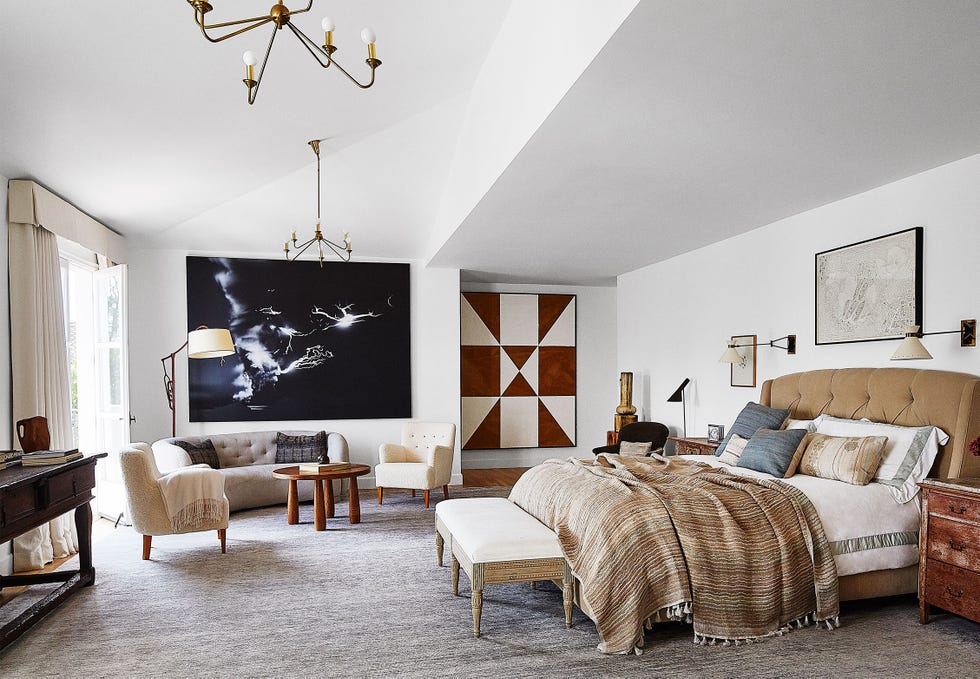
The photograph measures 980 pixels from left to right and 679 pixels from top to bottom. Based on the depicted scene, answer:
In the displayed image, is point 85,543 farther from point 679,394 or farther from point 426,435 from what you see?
point 679,394

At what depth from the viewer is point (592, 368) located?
9172 millimetres

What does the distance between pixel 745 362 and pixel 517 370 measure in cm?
360

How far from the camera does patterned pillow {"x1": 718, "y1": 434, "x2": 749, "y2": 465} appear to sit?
4.75 meters

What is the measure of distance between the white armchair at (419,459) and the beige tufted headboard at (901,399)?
3.06 m

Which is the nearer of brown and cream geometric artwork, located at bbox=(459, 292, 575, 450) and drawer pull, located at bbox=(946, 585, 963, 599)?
drawer pull, located at bbox=(946, 585, 963, 599)

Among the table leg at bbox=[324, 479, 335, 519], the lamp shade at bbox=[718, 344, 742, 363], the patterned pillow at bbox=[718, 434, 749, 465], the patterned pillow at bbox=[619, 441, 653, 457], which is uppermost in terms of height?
the lamp shade at bbox=[718, 344, 742, 363]

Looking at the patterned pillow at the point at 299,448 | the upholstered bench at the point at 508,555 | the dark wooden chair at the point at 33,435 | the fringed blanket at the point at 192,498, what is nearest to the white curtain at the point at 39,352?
the dark wooden chair at the point at 33,435

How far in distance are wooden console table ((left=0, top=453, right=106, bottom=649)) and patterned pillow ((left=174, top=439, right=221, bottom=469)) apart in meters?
2.12

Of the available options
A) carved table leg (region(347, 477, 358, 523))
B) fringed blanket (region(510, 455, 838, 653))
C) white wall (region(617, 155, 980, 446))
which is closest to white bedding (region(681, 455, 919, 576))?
fringed blanket (region(510, 455, 838, 653))

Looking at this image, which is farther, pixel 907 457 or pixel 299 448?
pixel 299 448

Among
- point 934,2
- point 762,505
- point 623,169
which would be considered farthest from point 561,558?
point 934,2

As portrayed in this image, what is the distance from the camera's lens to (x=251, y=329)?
737 cm

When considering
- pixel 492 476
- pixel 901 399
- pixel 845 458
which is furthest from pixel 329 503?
pixel 901 399

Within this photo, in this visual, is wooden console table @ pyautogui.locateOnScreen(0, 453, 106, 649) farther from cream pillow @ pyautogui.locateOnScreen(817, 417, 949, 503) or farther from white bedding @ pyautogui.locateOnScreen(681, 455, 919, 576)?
cream pillow @ pyautogui.locateOnScreen(817, 417, 949, 503)
